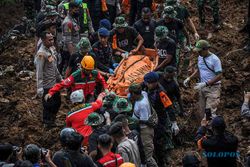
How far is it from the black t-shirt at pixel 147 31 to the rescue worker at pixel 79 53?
5.88ft

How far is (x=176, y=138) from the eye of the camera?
11.9m

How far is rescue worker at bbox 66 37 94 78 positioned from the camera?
11.7 m

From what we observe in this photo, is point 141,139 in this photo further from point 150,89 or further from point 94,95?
point 94,95

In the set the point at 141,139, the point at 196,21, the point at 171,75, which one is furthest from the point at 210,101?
the point at 196,21

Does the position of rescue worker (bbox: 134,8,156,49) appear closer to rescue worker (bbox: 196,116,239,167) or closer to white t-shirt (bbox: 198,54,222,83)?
white t-shirt (bbox: 198,54,222,83)

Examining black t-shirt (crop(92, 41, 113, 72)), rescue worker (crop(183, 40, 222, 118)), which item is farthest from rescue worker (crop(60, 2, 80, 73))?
rescue worker (crop(183, 40, 222, 118))

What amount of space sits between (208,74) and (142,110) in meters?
1.91

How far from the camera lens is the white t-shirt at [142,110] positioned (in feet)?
32.7

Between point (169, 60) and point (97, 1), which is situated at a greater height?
point (97, 1)

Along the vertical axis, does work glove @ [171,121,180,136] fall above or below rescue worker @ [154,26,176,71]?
below

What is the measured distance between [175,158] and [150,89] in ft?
5.94

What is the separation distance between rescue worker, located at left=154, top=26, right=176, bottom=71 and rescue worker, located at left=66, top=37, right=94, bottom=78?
144cm

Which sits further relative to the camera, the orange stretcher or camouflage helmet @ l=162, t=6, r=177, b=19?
camouflage helmet @ l=162, t=6, r=177, b=19

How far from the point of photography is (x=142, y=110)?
998 centimetres
